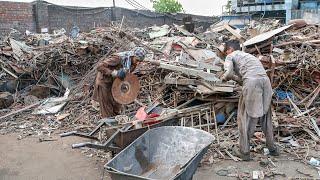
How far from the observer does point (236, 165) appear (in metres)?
6.37

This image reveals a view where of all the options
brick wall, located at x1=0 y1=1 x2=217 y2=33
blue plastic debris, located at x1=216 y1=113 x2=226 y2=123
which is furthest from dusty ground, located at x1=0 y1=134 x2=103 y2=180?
brick wall, located at x1=0 y1=1 x2=217 y2=33

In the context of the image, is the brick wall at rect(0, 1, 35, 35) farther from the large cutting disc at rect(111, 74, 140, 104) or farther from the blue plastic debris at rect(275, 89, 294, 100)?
the blue plastic debris at rect(275, 89, 294, 100)

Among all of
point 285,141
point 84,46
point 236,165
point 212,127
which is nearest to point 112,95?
point 212,127

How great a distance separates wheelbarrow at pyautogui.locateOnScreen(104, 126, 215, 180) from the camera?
5168 millimetres

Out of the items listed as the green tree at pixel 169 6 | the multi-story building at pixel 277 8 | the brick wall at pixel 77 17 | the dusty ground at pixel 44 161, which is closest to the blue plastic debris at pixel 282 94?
the dusty ground at pixel 44 161

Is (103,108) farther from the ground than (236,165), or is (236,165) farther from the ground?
(103,108)

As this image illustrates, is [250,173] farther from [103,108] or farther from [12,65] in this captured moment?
[12,65]

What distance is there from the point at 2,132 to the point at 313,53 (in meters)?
7.41

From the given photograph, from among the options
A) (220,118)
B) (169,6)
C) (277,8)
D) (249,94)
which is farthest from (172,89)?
(169,6)

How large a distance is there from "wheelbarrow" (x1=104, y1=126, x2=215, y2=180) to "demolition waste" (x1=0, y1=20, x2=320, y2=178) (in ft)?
2.57

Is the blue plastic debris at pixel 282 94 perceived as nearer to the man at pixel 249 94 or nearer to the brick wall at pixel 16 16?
the man at pixel 249 94

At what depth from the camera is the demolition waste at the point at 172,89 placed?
24.0 feet

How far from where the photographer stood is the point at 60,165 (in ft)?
22.3

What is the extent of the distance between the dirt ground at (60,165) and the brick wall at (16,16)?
10014mm
